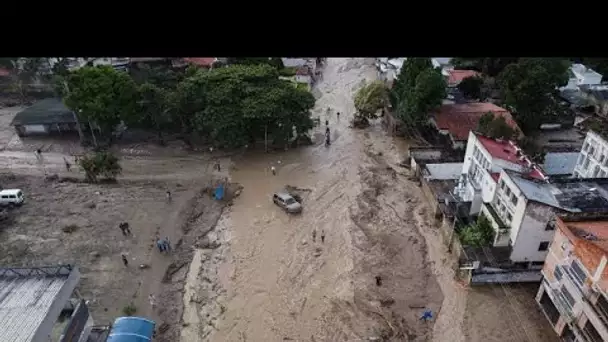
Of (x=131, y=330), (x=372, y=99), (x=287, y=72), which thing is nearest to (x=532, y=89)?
(x=372, y=99)

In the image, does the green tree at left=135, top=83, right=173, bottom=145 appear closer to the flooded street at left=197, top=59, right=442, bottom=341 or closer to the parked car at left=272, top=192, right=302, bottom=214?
the flooded street at left=197, top=59, right=442, bottom=341

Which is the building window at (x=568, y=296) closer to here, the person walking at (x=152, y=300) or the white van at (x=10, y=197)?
the person walking at (x=152, y=300)

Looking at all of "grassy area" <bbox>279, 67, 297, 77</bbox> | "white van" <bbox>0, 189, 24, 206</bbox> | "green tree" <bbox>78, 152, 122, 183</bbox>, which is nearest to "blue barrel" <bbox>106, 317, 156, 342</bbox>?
"green tree" <bbox>78, 152, 122, 183</bbox>

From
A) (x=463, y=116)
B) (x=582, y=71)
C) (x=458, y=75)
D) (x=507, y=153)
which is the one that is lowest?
(x=463, y=116)

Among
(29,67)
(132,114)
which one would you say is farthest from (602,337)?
(29,67)

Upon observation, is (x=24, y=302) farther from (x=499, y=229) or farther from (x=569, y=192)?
(x=569, y=192)

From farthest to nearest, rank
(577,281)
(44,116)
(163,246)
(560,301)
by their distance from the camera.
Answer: (44,116) → (163,246) → (560,301) → (577,281)

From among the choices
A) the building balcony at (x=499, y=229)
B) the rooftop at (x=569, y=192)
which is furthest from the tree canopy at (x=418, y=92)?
the rooftop at (x=569, y=192)
